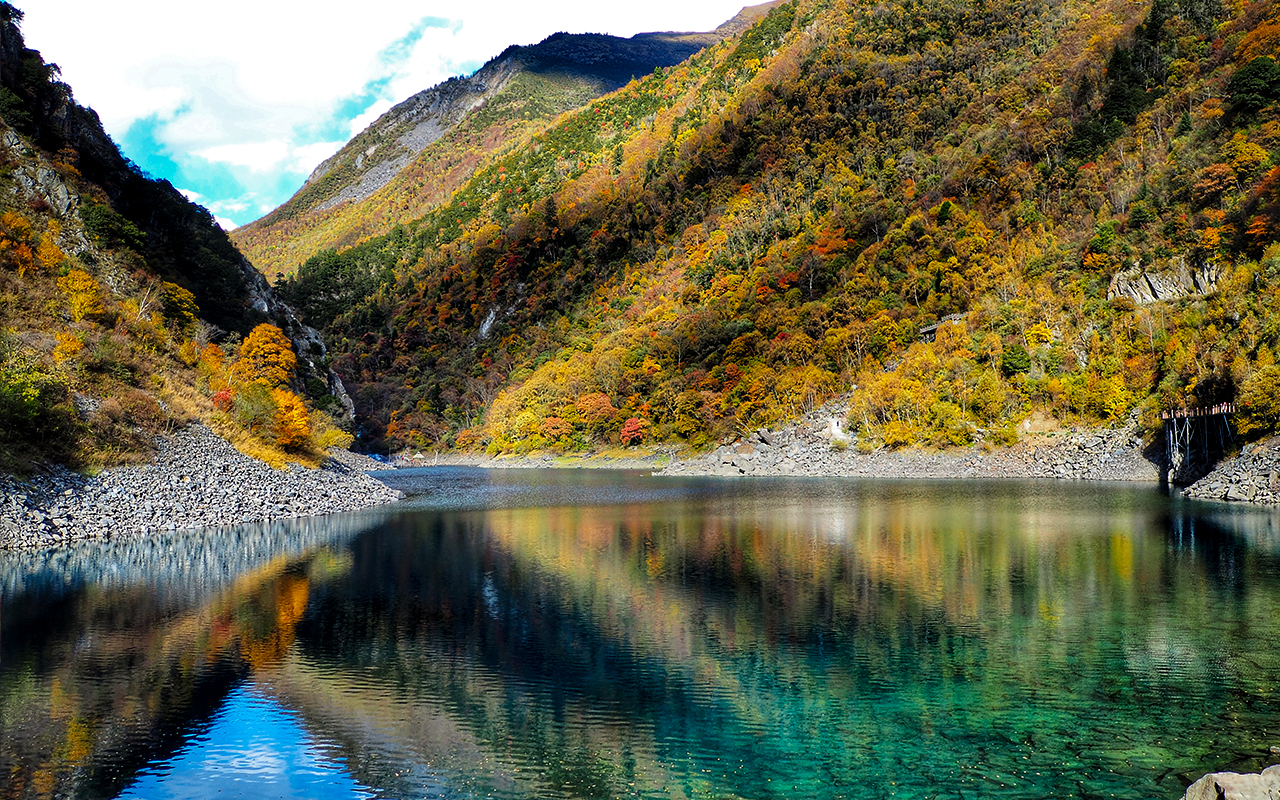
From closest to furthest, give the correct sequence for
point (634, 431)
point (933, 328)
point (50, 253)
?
point (50, 253) → point (933, 328) → point (634, 431)

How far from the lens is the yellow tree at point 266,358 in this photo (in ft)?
186

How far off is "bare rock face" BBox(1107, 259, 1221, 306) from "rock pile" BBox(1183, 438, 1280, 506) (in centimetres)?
2162

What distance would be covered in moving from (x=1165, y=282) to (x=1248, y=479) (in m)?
29.0

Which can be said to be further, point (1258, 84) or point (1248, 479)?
point (1258, 84)

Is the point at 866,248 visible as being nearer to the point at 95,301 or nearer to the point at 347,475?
the point at 347,475

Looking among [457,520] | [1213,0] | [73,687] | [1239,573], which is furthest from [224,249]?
[1213,0]

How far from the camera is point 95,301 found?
125 feet

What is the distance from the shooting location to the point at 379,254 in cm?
18188

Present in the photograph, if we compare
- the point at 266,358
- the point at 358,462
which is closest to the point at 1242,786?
the point at 266,358

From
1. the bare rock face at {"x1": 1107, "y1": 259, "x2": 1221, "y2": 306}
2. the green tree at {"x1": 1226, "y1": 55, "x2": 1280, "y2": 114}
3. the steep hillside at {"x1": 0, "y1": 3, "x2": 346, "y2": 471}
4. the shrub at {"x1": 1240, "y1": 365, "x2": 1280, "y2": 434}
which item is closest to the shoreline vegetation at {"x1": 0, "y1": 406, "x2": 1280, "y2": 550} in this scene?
the shrub at {"x1": 1240, "y1": 365, "x2": 1280, "y2": 434}

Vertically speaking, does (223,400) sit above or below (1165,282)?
A: below

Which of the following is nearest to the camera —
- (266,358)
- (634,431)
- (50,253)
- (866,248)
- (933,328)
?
(50,253)

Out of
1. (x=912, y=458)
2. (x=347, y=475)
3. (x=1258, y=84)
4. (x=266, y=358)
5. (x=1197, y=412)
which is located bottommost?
(x=912, y=458)

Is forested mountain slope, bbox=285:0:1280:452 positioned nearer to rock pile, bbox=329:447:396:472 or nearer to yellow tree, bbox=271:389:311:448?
rock pile, bbox=329:447:396:472
